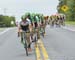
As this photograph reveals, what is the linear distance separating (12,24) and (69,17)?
47.4 feet

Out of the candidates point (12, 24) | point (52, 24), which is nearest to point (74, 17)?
point (12, 24)

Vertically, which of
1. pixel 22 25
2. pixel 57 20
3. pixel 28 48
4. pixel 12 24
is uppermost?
pixel 22 25

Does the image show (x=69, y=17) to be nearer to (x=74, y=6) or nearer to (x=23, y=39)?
(x=74, y=6)

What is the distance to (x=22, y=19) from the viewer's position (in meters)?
17.8

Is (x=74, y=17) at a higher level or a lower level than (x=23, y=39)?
lower

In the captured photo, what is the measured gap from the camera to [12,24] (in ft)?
327

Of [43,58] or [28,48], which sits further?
[28,48]

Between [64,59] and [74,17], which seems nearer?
[64,59]

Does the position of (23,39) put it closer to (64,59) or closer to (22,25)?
(22,25)

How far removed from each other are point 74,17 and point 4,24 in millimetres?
16554

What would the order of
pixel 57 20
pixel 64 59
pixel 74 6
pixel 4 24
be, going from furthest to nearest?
pixel 4 24, pixel 74 6, pixel 57 20, pixel 64 59

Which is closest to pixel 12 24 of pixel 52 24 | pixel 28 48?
pixel 52 24

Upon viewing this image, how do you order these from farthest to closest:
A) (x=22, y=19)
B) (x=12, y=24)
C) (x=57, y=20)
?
(x=12, y=24)
(x=57, y=20)
(x=22, y=19)

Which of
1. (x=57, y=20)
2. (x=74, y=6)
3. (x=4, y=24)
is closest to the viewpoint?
(x=57, y=20)
